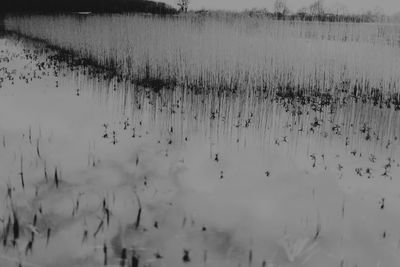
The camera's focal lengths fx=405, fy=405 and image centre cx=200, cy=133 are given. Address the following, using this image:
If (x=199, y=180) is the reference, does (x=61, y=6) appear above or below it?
above

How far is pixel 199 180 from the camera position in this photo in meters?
4.87

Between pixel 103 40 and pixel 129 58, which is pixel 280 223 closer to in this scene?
pixel 129 58

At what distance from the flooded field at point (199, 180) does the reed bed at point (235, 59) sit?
2.20 feet

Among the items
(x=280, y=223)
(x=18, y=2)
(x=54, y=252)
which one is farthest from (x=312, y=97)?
(x=18, y=2)

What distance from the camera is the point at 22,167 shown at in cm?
490

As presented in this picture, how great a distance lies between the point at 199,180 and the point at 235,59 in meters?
6.70

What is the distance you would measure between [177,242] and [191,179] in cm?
140

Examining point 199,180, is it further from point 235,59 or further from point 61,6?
point 61,6

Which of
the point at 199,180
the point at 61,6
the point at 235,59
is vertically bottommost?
the point at 199,180

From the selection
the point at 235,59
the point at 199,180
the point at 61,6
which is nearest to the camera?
the point at 199,180

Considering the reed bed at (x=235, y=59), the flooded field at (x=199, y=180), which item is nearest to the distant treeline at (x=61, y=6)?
the reed bed at (x=235, y=59)

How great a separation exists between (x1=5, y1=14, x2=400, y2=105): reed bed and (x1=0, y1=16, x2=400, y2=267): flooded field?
670mm

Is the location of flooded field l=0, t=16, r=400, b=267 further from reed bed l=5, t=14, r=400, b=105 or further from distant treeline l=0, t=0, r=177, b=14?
distant treeline l=0, t=0, r=177, b=14

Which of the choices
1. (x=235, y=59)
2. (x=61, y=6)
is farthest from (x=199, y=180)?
(x=61, y=6)
